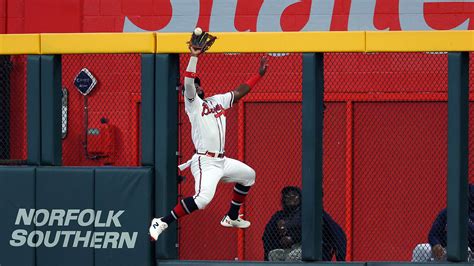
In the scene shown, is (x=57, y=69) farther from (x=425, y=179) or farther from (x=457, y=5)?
(x=457, y=5)

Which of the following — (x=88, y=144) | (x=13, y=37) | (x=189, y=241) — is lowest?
(x=189, y=241)

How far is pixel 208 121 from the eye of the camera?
9.73 metres

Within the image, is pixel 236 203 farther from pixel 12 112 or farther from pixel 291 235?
pixel 12 112

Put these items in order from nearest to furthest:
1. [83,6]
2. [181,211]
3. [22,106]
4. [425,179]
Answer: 1. [181,211]
2. [425,179]
3. [22,106]
4. [83,6]

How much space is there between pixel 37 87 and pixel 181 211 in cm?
161

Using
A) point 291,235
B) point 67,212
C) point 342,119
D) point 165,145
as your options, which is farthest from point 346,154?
point 67,212

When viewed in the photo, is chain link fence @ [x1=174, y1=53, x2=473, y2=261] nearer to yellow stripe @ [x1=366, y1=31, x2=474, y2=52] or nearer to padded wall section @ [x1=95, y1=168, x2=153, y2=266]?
padded wall section @ [x1=95, y1=168, x2=153, y2=266]

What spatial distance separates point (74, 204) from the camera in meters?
9.97

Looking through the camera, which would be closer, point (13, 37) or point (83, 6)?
point (13, 37)

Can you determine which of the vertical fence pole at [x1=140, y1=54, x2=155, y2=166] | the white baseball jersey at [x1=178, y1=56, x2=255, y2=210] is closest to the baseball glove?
the white baseball jersey at [x1=178, y1=56, x2=255, y2=210]

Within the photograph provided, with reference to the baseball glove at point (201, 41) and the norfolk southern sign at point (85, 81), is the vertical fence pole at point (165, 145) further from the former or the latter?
the norfolk southern sign at point (85, 81)

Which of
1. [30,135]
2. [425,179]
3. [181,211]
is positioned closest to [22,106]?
[30,135]

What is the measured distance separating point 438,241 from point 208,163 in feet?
6.31

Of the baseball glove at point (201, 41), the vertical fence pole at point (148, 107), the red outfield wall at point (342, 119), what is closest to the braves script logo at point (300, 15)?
the red outfield wall at point (342, 119)
